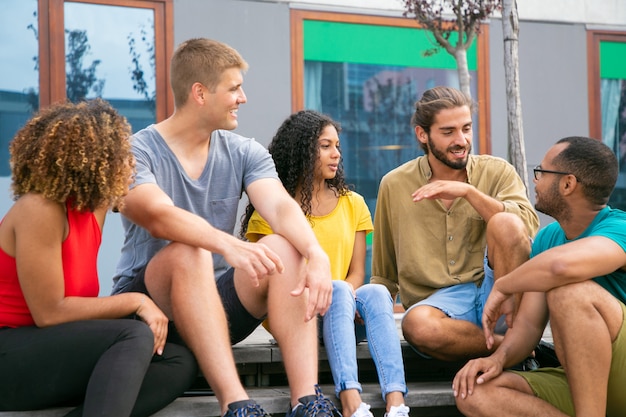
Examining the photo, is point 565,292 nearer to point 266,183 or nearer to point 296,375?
point 296,375

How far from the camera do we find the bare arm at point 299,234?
3.05 meters

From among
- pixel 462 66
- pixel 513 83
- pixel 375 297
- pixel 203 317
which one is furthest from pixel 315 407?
pixel 462 66

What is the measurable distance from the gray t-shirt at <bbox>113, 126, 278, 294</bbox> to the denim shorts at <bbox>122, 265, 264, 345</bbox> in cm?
11

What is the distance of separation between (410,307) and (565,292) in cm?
82

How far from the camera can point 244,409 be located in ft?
9.48

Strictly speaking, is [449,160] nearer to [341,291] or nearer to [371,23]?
[341,291]

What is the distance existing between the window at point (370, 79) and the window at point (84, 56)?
1064 mm

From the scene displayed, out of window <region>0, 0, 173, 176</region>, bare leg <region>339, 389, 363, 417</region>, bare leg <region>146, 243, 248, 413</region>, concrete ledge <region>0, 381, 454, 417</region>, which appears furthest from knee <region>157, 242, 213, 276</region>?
window <region>0, 0, 173, 176</region>

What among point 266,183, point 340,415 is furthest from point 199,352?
point 266,183

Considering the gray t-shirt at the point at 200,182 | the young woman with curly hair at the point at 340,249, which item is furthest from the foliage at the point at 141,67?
the gray t-shirt at the point at 200,182

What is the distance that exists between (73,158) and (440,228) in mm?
1712

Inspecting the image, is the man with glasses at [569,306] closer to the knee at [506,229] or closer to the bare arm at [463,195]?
the knee at [506,229]

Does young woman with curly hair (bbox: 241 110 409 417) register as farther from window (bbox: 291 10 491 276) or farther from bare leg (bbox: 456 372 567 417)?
window (bbox: 291 10 491 276)

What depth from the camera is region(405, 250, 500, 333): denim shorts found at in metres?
3.65
